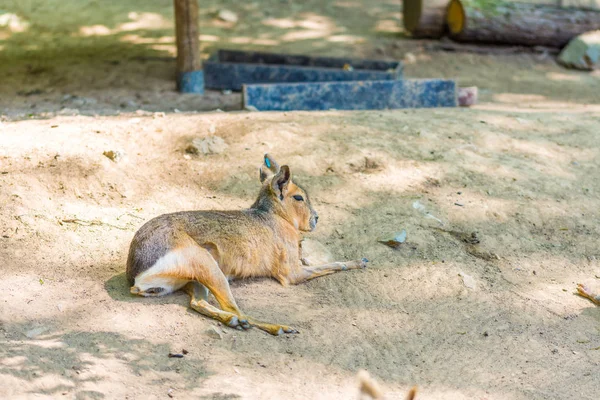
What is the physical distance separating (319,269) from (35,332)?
1782 millimetres

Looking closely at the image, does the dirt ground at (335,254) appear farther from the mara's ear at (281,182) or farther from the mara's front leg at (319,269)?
the mara's ear at (281,182)

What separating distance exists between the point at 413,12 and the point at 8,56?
634 cm

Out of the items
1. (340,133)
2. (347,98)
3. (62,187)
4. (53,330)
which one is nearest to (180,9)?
(347,98)

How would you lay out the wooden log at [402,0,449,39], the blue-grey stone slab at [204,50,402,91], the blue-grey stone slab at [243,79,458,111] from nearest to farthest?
the blue-grey stone slab at [243,79,458,111] → the blue-grey stone slab at [204,50,402,91] → the wooden log at [402,0,449,39]

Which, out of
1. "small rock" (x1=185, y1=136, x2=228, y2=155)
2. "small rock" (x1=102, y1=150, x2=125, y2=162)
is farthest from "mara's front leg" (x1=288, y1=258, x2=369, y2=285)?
"small rock" (x1=102, y1=150, x2=125, y2=162)

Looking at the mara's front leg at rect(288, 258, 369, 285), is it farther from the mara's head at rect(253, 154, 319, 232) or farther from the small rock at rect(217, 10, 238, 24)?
the small rock at rect(217, 10, 238, 24)

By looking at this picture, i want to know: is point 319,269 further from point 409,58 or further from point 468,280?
point 409,58

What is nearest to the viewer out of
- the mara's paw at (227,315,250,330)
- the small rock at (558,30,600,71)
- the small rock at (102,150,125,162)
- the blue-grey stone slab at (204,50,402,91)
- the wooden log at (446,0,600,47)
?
the mara's paw at (227,315,250,330)

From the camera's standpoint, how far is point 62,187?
527 centimetres

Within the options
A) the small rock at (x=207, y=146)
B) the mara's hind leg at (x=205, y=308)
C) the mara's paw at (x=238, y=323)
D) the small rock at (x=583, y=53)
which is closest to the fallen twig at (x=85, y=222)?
the mara's hind leg at (x=205, y=308)

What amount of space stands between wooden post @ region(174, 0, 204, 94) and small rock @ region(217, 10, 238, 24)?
3.21 metres

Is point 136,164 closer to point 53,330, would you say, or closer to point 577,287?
point 53,330

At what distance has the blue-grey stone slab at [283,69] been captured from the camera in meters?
8.88

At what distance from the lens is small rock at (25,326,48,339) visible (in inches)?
146
